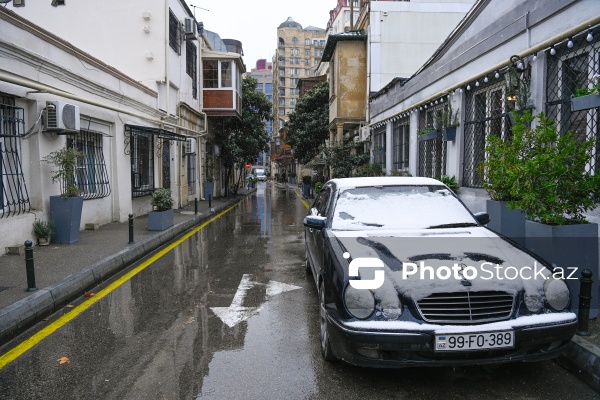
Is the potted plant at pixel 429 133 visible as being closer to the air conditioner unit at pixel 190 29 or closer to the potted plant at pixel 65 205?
the potted plant at pixel 65 205

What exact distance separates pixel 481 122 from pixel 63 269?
8.80m

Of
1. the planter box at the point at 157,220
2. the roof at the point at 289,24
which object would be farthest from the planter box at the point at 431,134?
the roof at the point at 289,24

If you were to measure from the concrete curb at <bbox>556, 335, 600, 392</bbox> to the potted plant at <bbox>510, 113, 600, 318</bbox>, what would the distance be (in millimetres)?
744

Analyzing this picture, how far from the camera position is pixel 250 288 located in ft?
22.6

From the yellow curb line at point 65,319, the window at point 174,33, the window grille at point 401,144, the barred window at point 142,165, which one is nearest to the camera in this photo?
the yellow curb line at point 65,319

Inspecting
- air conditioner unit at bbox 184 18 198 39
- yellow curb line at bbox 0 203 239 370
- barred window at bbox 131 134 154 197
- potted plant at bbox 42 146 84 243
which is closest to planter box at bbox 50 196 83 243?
potted plant at bbox 42 146 84 243

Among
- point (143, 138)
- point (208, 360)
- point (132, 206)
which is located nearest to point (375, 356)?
point (208, 360)

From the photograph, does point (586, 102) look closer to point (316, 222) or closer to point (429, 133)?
point (316, 222)

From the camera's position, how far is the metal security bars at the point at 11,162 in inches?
346

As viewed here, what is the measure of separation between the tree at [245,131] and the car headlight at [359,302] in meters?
25.3

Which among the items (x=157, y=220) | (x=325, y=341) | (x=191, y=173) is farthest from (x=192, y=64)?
(x=325, y=341)

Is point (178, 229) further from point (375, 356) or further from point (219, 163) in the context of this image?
point (219, 163)

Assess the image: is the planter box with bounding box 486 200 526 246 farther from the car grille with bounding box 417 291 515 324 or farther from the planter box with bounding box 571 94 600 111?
the car grille with bounding box 417 291 515 324

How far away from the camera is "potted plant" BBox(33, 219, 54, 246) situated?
9281mm
